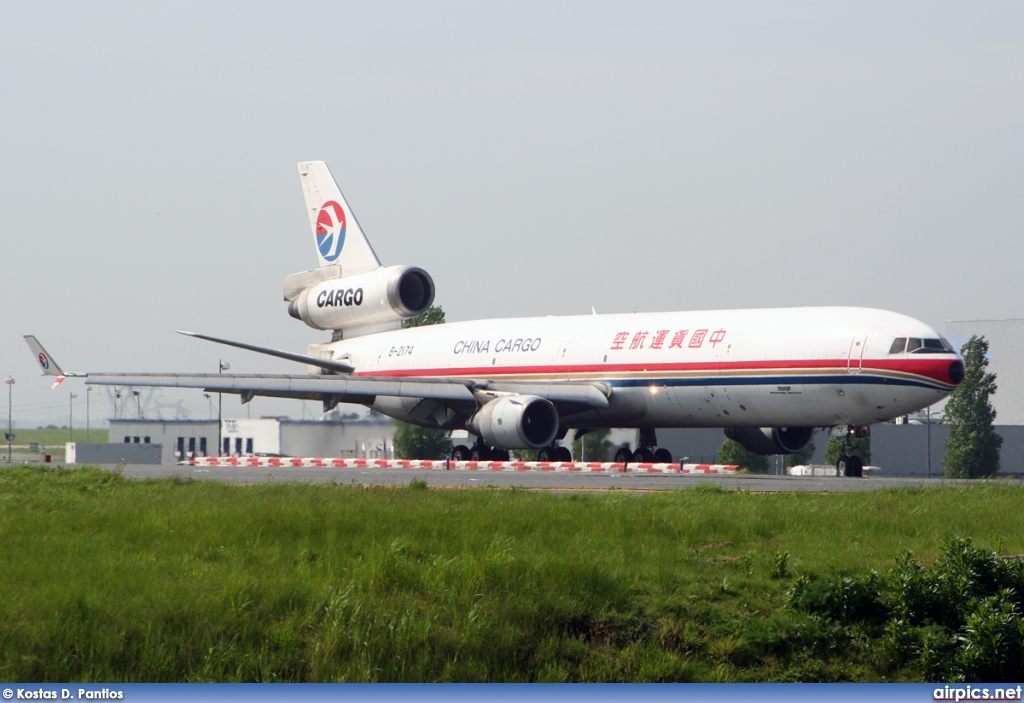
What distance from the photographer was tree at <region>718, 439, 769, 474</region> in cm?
6544

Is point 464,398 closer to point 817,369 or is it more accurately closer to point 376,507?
point 817,369

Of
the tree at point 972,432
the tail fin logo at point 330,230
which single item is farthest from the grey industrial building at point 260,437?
the tree at point 972,432

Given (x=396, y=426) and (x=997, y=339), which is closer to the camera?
(x=396, y=426)

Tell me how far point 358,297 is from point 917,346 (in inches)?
824

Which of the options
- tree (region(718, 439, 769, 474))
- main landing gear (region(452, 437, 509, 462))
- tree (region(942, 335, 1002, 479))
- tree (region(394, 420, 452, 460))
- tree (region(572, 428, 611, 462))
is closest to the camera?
main landing gear (region(452, 437, 509, 462))

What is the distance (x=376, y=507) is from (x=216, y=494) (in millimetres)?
3444

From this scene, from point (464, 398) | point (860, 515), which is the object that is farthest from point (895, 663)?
point (464, 398)

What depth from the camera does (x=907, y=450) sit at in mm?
75188

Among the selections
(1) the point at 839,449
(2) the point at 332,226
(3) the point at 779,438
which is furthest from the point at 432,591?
(1) the point at 839,449

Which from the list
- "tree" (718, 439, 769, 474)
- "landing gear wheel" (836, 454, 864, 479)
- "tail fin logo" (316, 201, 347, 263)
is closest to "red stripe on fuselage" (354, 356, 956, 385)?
"landing gear wheel" (836, 454, 864, 479)

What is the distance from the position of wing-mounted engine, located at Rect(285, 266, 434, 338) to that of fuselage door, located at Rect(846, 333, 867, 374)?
16.5 metres

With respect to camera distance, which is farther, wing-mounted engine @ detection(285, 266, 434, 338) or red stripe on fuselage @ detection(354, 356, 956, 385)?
wing-mounted engine @ detection(285, 266, 434, 338)

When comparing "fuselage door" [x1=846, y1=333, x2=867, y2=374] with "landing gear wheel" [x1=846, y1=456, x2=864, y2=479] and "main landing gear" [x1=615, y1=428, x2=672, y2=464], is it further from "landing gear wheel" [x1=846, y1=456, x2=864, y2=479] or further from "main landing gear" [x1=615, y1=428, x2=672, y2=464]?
"main landing gear" [x1=615, y1=428, x2=672, y2=464]

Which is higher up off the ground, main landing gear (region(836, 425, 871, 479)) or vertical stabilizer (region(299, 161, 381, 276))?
vertical stabilizer (region(299, 161, 381, 276))
